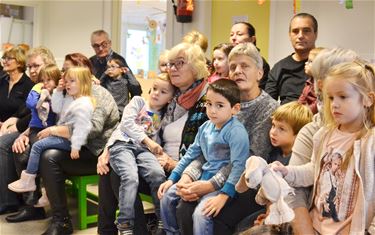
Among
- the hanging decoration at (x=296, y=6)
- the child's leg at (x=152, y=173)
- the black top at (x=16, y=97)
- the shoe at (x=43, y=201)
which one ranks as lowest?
the shoe at (x=43, y=201)

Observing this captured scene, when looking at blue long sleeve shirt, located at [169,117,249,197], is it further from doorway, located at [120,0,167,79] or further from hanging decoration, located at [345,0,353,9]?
doorway, located at [120,0,167,79]

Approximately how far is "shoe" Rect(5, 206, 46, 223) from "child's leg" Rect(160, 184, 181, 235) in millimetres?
1355

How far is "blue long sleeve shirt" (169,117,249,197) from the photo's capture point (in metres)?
2.10

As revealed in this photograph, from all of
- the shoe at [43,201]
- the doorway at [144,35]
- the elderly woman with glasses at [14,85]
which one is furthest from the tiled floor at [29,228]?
the doorway at [144,35]

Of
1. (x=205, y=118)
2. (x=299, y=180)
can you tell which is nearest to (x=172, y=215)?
(x=205, y=118)

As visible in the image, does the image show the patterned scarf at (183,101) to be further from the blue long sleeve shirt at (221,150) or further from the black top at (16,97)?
the black top at (16,97)

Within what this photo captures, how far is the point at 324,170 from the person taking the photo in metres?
1.72

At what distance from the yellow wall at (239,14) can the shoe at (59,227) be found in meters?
2.48

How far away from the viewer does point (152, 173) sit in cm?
254

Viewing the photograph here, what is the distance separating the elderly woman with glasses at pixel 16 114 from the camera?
131 inches

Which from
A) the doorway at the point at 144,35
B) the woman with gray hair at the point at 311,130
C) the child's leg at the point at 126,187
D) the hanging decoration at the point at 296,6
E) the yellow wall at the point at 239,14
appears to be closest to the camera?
the woman with gray hair at the point at 311,130

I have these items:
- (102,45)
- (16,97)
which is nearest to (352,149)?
(102,45)

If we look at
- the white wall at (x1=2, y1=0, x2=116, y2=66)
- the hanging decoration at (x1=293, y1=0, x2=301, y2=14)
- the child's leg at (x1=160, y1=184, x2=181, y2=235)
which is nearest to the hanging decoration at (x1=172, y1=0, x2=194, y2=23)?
the white wall at (x1=2, y1=0, x2=116, y2=66)

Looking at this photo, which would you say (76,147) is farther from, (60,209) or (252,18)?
(252,18)
